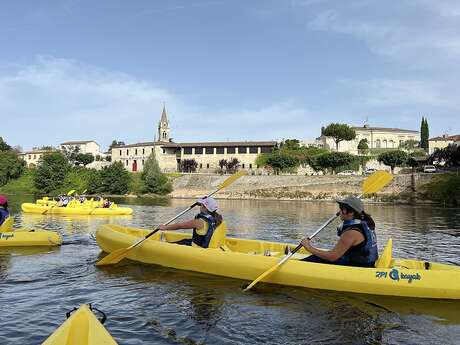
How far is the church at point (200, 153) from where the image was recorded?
261 ft

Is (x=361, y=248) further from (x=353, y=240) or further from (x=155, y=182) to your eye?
(x=155, y=182)

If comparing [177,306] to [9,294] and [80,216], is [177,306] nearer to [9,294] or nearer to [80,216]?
[9,294]

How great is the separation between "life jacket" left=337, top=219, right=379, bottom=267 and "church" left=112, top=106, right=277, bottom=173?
6689 cm

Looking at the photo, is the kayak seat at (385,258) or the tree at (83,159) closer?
the kayak seat at (385,258)

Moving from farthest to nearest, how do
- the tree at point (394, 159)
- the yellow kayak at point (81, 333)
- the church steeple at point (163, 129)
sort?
the church steeple at point (163, 129)
the tree at point (394, 159)
the yellow kayak at point (81, 333)

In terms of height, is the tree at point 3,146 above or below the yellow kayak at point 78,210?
above

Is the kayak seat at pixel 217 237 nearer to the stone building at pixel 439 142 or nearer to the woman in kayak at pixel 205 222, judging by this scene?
the woman in kayak at pixel 205 222

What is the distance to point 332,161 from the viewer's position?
217ft

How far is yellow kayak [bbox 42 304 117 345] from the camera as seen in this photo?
4387 millimetres

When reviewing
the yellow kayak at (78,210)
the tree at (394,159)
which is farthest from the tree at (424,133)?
the yellow kayak at (78,210)

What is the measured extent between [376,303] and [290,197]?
47.6 meters

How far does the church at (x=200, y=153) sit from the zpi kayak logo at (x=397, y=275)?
67.1 meters

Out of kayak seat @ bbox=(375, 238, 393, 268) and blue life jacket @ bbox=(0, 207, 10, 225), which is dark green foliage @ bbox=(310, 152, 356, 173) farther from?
kayak seat @ bbox=(375, 238, 393, 268)

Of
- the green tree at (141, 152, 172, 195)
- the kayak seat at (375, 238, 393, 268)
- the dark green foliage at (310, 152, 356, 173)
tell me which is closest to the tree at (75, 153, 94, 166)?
the green tree at (141, 152, 172, 195)
